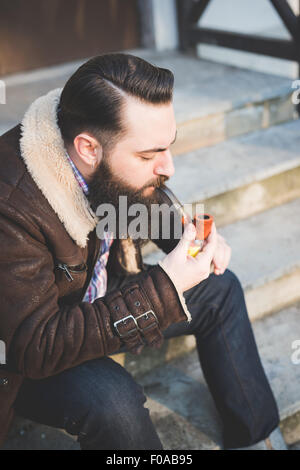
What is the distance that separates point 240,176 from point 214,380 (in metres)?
1.17

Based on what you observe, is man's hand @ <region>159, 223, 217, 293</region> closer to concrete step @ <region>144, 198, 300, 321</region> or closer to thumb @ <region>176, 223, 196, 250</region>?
thumb @ <region>176, 223, 196, 250</region>

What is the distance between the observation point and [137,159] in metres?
1.51

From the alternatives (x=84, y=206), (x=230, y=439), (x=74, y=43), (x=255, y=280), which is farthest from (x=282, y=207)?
(x=74, y=43)

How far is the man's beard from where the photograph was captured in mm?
1510

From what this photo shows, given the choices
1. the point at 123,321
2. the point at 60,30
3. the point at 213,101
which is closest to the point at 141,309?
the point at 123,321

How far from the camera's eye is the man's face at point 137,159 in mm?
1445

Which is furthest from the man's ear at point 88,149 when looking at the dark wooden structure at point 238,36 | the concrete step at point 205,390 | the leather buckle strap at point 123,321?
the dark wooden structure at point 238,36

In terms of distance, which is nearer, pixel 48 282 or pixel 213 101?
pixel 48 282

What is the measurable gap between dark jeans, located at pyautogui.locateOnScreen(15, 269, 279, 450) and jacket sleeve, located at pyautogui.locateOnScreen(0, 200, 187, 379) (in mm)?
127

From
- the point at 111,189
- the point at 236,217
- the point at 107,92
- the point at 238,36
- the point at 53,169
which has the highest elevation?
the point at 107,92

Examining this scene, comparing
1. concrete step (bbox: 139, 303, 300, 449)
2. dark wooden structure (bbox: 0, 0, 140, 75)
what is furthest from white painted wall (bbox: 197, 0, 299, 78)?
concrete step (bbox: 139, 303, 300, 449)

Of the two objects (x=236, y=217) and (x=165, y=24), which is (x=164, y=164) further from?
(x=165, y=24)

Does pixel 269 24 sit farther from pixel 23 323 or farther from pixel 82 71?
pixel 23 323

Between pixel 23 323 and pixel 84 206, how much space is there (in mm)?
404
